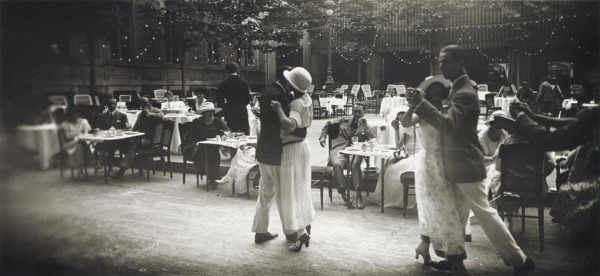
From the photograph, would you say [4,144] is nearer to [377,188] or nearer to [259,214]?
[259,214]

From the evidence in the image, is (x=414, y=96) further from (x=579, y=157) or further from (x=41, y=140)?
(x=41, y=140)

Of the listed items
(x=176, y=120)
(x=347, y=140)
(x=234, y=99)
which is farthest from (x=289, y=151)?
(x=176, y=120)

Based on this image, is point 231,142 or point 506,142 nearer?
point 506,142

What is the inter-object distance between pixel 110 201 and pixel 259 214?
7.43ft

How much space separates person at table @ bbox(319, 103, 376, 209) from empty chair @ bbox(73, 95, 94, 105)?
407 cm

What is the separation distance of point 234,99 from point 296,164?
2921mm

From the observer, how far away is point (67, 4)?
1.22 metres

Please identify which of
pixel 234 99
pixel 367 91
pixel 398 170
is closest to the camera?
pixel 398 170

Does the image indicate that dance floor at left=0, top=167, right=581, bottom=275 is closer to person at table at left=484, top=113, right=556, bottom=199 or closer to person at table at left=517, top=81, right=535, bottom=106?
person at table at left=484, top=113, right=556, bottom=199

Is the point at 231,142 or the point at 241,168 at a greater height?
the point at 231,142

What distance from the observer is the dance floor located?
1.32 meters

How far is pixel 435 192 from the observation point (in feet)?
9.76

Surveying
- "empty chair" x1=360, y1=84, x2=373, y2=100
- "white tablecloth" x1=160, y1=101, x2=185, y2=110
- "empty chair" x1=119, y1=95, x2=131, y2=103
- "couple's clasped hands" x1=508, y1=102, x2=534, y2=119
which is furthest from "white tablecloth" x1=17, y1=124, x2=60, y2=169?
"empty chair" x1=360, y1=84, x2=373, y2=100

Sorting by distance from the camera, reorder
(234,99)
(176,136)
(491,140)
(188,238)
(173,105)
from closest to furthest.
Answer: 1. (188,238)
2. (491,140)
3. (234,99)
4. (176,136)
5. (173,105)
